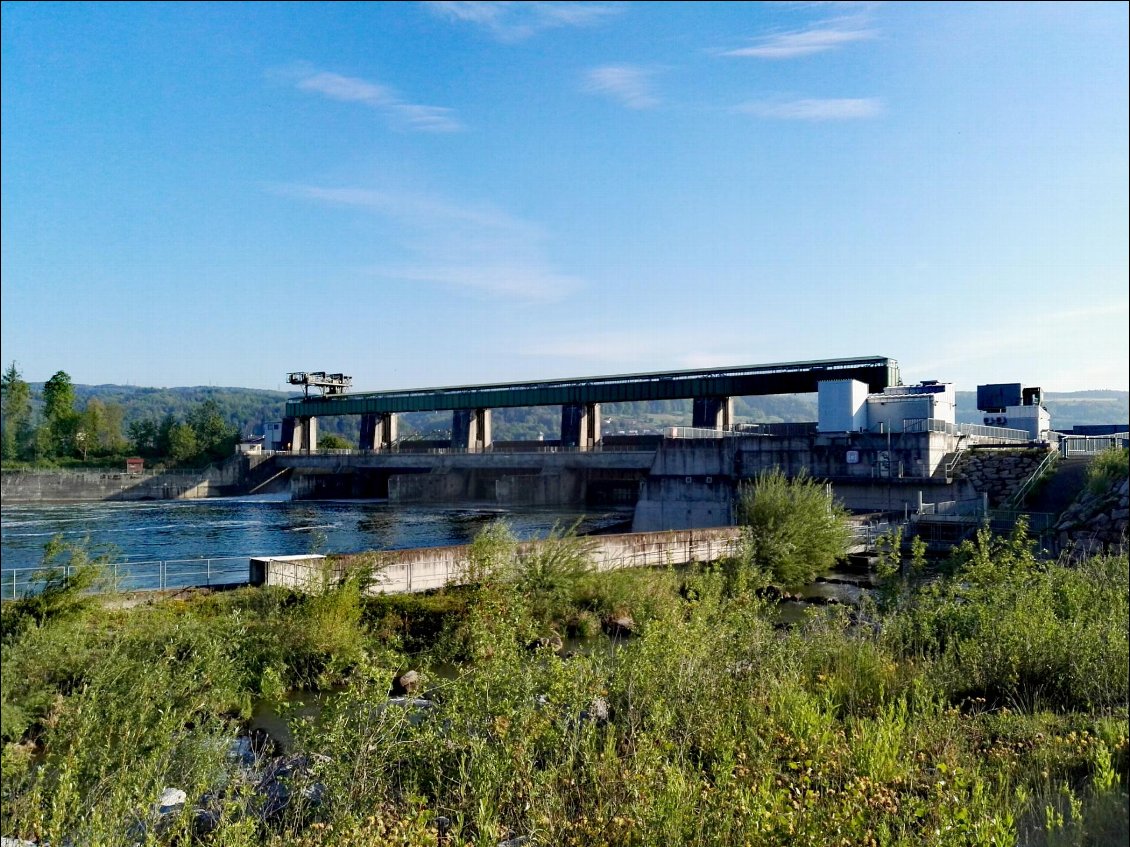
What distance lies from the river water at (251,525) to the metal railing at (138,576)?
3929 mm

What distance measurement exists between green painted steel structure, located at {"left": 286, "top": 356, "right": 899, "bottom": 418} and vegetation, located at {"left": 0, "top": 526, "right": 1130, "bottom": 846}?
36.6 metres

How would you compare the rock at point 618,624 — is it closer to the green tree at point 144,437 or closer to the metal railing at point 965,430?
the metal railing at point 965,430

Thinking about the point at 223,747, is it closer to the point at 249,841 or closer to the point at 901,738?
the point at 249,841

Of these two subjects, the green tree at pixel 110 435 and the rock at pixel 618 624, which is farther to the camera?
the green tree at pixel 110 435

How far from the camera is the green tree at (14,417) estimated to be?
74.3 meters

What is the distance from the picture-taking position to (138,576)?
74.4 feet

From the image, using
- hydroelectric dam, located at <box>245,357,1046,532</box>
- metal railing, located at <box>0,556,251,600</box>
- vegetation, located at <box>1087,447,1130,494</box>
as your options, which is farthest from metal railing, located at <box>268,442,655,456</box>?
metal railing, located at <box>0,556,251,600</box>

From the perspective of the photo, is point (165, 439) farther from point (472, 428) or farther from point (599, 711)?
point (599, 711)

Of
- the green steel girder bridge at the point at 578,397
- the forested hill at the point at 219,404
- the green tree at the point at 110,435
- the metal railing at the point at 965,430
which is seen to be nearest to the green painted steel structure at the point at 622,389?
the green steel girder bridge at the point at 578,397

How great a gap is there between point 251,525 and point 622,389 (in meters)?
28.6

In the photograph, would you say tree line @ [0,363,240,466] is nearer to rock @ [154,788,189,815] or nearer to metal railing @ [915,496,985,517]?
metal railing @ [915,496,985,517]

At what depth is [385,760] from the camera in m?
8.77

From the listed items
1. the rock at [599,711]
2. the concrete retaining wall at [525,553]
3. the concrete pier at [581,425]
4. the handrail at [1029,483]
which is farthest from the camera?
the concrete pier at [581,425]

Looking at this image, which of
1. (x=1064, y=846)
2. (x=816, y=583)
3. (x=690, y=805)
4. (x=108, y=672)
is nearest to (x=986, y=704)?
(x=1064, y=846)
